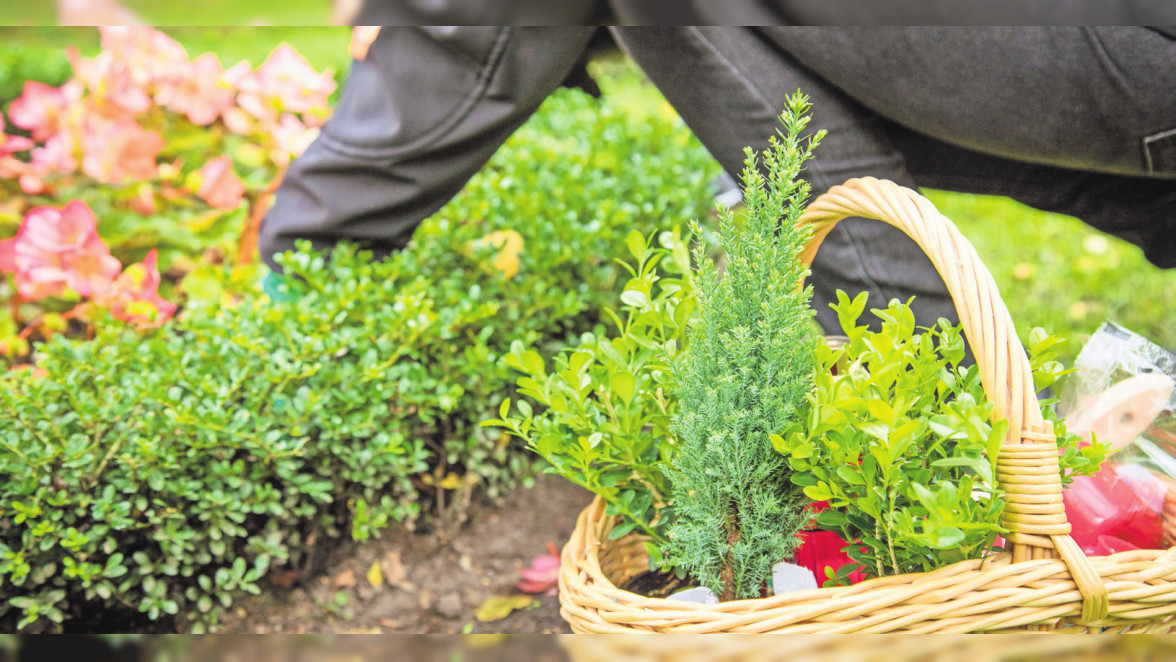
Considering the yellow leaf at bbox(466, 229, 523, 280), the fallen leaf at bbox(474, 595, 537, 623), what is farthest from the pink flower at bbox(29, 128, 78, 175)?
the fallen leaf at bbox(474, 595, 537, 623)

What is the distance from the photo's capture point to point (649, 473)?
1.12m

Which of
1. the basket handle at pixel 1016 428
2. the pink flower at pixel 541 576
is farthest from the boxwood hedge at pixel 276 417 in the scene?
the basket handle at pixel 1016 428

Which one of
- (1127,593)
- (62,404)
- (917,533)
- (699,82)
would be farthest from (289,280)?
(1127,593)

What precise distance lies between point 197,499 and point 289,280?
493mm

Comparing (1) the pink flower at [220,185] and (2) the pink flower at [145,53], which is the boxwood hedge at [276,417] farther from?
(2) the pink flower at [145,53]

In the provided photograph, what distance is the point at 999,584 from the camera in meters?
0.85

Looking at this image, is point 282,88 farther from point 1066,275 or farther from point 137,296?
point 1066,275

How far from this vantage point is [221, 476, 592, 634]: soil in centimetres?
153

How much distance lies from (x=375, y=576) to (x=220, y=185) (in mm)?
1137

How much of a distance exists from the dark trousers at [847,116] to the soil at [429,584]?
696 mm

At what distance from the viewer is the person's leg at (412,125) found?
4.81ft

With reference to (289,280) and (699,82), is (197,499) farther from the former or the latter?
(699,82)

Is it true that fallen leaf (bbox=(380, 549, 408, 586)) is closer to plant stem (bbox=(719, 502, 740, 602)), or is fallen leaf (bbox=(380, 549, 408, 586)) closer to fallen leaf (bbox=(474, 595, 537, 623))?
fallen leaf (bbox=(474, 595, 537, 623))

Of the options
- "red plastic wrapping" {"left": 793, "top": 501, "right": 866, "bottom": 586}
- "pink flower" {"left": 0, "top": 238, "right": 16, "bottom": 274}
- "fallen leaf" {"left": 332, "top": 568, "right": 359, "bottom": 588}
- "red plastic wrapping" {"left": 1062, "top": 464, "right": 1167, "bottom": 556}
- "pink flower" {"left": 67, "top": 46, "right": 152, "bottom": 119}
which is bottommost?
"fallen leaf" {"left": 332, "top": 568, "right": 359, "bottom": 588}
